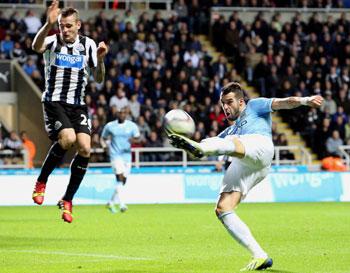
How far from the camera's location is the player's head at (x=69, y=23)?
12453mm

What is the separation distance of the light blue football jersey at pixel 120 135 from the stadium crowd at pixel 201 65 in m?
4.39

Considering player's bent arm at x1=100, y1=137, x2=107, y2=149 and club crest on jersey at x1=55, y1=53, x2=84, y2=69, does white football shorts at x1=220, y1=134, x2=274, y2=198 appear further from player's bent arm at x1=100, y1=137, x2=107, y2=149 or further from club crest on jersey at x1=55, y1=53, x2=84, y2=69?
player's bent arm at x1=100, y1=137, x2=107, y2=149

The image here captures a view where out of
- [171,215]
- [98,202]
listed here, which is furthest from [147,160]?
[171,215]

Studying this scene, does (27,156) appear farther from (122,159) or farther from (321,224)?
(321,224)

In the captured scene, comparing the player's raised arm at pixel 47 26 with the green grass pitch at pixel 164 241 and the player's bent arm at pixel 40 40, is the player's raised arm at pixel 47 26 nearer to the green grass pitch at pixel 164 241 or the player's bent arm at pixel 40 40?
the player's bent arm at pixel 40 40

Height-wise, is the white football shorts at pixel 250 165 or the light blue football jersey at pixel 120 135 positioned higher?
the white football shorts at pixel 250 165

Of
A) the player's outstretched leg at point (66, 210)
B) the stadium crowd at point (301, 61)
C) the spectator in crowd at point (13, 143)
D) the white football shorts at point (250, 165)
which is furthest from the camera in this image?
the stadium crowd at point (301, 61)

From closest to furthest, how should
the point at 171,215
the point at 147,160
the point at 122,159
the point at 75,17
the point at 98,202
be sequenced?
the point at 75,17 < the point at 171,215 < the point at 122,159 < the point at 98,202 < the point at 147,160

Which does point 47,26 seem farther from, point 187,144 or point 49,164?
point 187,144

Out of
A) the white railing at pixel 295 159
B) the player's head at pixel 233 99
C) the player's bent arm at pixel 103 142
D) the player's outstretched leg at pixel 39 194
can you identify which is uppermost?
the player's head at pixel 233 99

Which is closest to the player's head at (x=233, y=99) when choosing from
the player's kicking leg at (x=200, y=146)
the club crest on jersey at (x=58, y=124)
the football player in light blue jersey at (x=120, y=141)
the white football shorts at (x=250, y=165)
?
the white football shorts at (x=250, y=165)

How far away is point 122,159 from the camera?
76.5ft

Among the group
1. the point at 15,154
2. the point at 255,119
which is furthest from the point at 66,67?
the point at 15,154

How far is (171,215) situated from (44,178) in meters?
7.86
